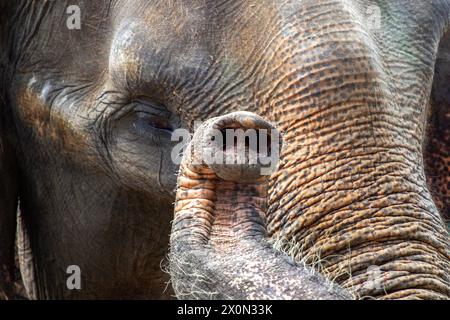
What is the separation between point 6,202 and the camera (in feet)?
14.3

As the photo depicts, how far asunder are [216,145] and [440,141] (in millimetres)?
1326

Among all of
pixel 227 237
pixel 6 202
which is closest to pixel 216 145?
pixel 227 237

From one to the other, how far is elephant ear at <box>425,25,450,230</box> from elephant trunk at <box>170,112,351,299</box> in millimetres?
1186

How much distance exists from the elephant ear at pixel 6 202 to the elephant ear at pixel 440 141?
4.46 ft

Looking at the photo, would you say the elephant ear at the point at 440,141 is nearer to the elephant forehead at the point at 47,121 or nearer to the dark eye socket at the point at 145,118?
the dark eye socket at the point at 145,118

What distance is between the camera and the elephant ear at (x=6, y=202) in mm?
4250

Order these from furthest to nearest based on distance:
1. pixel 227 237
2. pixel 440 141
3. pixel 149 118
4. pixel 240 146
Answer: pixel 440 141, pixel 149 118, pixel 227 237, pixel 240 146

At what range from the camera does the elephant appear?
3.04 metres

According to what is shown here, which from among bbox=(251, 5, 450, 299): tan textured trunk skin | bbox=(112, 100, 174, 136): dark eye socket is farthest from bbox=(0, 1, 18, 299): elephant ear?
bbox=(251, 5, 450, 299): tan textured trunk skin

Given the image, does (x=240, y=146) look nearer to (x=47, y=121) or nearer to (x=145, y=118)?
(x=145, y=118)

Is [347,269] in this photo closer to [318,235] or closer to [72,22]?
[318,235]

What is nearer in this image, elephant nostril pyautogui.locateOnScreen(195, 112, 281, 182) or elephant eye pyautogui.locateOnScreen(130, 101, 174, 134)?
elephant nostril pyautogui.locateOnScreen(195, 112, 281, 182)

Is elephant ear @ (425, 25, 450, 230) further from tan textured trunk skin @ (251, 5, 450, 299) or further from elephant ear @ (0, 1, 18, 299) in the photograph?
elephant ear @ (0, 1, 18, 299)
